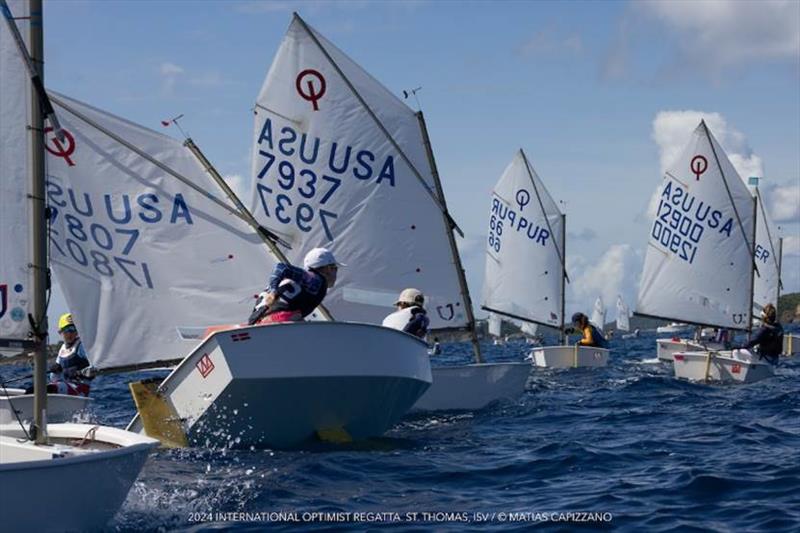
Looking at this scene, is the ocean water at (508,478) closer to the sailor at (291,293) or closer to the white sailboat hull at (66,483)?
the white sailboat hull at (66,483)

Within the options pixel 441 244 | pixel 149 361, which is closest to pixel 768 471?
pixel 149 361

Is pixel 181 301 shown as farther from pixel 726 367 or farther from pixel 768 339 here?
pixel 768 339

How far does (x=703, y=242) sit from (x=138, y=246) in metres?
20.7

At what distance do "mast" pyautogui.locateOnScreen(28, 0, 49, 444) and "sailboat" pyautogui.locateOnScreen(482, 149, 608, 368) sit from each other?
31.1 meters

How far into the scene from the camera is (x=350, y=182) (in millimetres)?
20938

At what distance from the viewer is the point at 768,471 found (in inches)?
480

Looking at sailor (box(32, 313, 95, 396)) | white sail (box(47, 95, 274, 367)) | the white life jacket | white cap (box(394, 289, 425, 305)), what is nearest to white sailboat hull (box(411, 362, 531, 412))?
white cap (box(394, 289, 425, 305))

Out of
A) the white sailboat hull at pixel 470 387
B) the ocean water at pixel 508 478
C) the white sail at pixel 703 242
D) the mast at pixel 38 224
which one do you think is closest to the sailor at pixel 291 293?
the ocean water at pixel 508 478

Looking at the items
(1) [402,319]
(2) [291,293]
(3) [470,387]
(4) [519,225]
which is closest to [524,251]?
(4) [519,225]

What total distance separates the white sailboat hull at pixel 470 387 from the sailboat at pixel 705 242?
13652mm

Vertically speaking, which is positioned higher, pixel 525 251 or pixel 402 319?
pixel 525 251

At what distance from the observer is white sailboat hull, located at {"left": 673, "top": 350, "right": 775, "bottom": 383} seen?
1005 inches

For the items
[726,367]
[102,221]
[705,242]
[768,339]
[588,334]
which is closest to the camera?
[102,221]

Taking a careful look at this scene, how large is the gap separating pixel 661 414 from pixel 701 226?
1567cm
